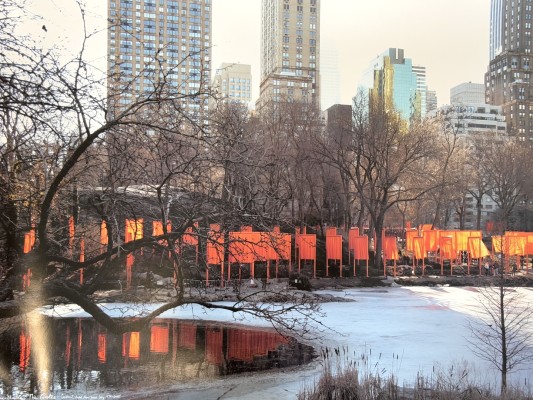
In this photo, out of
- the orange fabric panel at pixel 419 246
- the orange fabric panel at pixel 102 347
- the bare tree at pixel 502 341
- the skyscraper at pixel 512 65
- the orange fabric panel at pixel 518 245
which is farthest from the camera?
the skyscraper at pixel 512 65

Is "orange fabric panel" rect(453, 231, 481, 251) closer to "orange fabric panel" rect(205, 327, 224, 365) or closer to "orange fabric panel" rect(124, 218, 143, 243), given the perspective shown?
"orange fabric panel" rect(205, 327, 224, 365)

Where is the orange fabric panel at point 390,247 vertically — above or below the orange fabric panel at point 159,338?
above

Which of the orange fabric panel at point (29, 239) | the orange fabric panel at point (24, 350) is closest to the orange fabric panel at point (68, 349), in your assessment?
the orange fabric panel at point (24, 350)

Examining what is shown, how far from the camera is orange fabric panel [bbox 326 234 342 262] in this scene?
104ft

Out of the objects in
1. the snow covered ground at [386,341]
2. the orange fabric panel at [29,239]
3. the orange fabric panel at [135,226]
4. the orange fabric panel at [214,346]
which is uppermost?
the orange fabric panel at [135,226]

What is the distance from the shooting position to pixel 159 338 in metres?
16.3

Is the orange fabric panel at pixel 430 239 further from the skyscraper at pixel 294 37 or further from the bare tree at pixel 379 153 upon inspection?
the skyscraper at pixel 294 37

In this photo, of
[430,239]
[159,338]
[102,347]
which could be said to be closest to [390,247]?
[430,239]

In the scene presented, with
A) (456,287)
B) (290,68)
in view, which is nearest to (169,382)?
(456,287)

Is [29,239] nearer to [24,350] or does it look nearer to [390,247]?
[24,350]

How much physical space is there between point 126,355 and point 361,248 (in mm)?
20212

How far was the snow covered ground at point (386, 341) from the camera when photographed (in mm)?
11055

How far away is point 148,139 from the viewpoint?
7750 mm

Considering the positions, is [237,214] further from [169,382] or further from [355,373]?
[169,382]
